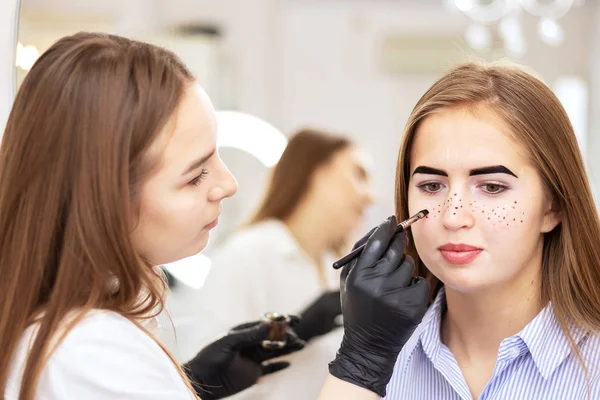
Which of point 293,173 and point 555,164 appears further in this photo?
point 293,173

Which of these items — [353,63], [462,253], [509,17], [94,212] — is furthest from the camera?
[353,63]

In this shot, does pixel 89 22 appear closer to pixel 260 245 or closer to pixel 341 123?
pixel 260 245

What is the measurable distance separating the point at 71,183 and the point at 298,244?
5.55 feet

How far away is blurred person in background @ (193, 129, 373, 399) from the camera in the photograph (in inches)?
83.0

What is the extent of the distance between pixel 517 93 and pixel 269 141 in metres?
1.67

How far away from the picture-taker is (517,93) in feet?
4.23

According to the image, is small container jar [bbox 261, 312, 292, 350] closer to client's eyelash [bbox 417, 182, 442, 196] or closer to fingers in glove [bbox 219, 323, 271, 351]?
fingers in glove [bbox 219, 323, 271, 351]

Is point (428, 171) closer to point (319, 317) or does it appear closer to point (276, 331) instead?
point (276, 331)

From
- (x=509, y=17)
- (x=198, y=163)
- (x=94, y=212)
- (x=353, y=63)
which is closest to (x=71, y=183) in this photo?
(x=94, y=212)

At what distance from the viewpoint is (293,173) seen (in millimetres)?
2727

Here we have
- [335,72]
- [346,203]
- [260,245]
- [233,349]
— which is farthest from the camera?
[335,72]

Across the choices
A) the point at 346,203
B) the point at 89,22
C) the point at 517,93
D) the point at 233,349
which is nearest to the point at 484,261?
the point at 517,93

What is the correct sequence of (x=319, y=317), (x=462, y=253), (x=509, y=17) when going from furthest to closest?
(x=509, y=17)
(x=319, y=317)
(x=462, y=253)

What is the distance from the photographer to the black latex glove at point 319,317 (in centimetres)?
201
